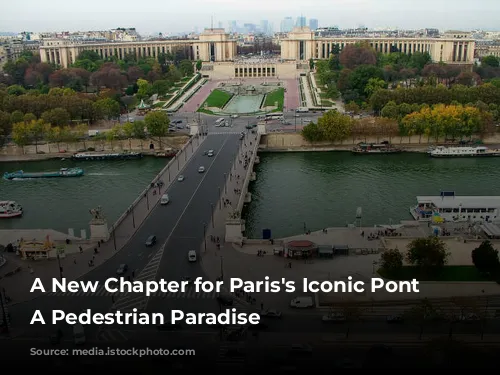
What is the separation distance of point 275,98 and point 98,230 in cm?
2143

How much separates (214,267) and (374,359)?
378cm

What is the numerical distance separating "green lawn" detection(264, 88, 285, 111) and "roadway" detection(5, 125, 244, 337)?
502 inches

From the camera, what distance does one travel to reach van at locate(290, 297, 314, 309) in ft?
29.7

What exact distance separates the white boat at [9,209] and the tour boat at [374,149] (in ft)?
37.4

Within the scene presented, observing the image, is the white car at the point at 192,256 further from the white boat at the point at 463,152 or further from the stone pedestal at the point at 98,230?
the white boat at the point at 463,152

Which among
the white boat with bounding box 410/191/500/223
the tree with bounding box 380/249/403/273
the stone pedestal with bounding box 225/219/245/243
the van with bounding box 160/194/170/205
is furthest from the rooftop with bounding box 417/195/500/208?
the van with bounding box 160/194/170/205

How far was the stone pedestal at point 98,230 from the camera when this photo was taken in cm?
1180

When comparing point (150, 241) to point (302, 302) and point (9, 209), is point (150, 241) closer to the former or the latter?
point (302, 302)

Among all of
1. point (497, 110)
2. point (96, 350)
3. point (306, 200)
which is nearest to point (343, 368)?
point (96, 350)

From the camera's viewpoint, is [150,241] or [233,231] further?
[233,231]

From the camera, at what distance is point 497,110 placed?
22.6m

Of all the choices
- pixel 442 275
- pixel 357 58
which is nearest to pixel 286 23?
pixel 357 58

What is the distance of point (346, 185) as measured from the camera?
16.7 meters

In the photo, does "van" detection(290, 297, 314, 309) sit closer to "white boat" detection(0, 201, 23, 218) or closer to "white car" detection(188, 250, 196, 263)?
"white car" detection(188, 250, 196, 263)
